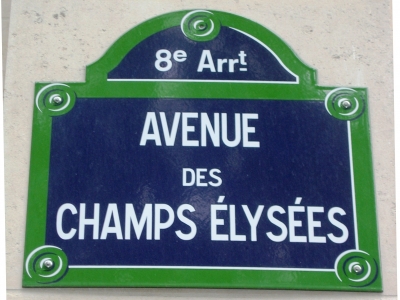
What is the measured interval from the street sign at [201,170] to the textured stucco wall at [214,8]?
6cm

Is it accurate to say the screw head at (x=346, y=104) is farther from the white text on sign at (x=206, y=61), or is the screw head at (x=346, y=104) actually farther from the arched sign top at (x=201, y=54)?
the white text on sign at (x=206, y=61)

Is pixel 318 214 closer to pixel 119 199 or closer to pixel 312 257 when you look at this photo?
pixel 312 257

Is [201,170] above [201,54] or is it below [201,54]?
below

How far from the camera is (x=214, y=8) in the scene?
12.3 feet

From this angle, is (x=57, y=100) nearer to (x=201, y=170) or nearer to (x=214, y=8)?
(x=201, y=170)

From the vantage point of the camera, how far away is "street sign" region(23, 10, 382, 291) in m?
3.18

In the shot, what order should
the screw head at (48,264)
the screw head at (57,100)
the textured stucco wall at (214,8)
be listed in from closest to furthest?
1. the screw head at (48,264)
2. the textured stucco wall at (214,8)
3. the screw head at (57,100)

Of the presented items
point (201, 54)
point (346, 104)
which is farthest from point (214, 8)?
point (346, 104)

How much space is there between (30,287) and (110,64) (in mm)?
1091

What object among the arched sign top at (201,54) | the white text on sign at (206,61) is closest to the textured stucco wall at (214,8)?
the arched sign top at (201,54)

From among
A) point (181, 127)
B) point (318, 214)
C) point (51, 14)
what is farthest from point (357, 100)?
point (51, 14)

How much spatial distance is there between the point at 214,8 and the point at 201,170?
0.88 meters

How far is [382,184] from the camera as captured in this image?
335 centimetres

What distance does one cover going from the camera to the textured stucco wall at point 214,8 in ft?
11.0
